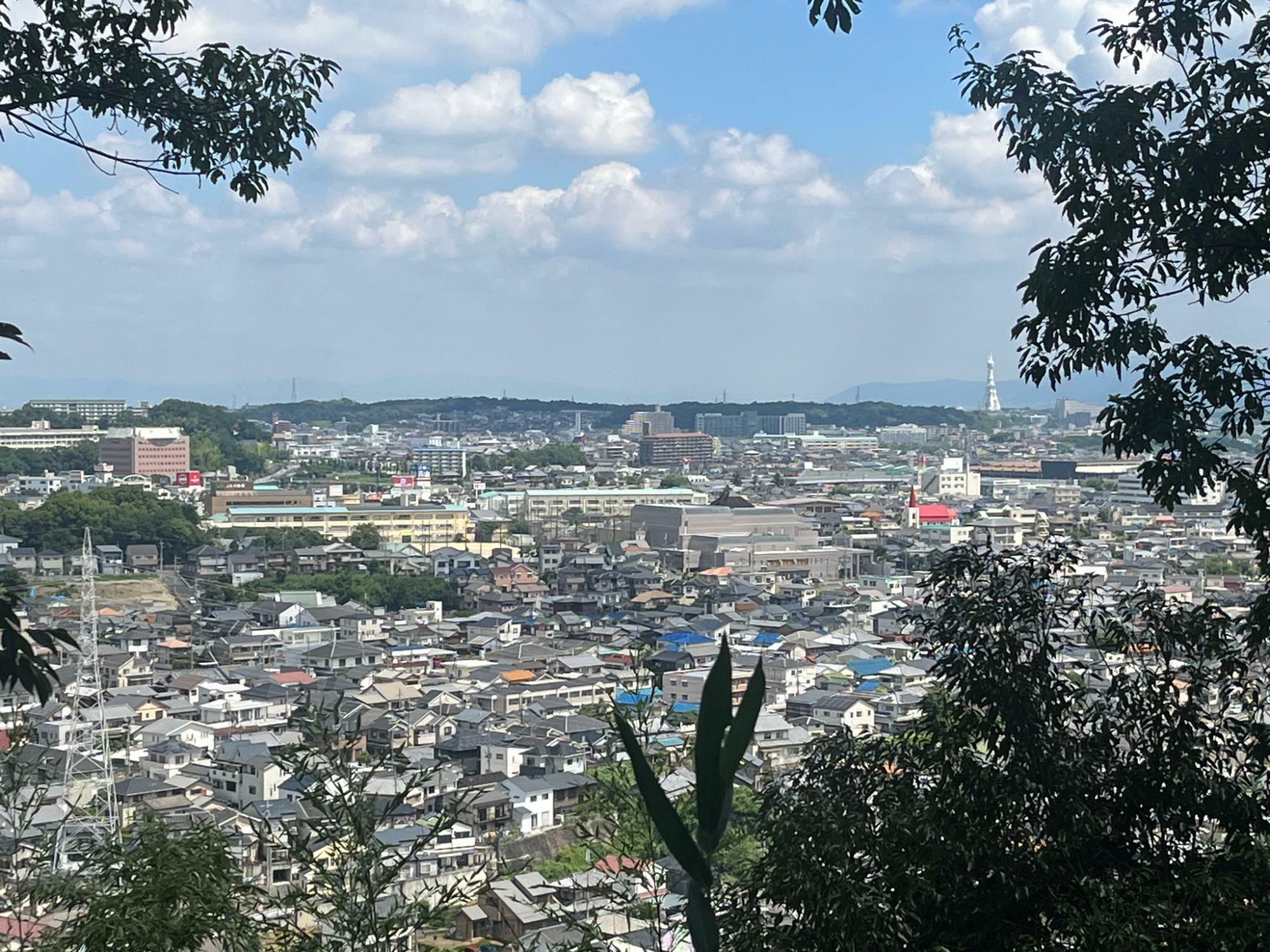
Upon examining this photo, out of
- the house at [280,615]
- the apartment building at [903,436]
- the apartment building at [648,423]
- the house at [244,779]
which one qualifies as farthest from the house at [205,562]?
the apartment building at [903,436]

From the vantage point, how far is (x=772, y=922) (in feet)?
5.51

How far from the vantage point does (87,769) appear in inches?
261

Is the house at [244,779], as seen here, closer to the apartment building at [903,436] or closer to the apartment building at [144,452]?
the apartment building at [144,452]

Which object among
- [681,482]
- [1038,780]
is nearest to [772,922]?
[1038,780]

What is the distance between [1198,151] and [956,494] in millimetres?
26870

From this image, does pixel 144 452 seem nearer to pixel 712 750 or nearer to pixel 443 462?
pixel 443 462

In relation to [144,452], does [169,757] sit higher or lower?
lower

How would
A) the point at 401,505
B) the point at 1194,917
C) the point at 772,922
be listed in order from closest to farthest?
the point at 1194,917 → the point at 772,922 → the point at 401,505

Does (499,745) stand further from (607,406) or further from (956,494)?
(607,406)

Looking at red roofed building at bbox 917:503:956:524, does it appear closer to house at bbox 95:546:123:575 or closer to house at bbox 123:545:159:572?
house at bbox 123:545:159:572

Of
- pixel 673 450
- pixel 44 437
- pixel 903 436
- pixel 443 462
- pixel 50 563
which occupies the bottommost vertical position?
pixel 50 563

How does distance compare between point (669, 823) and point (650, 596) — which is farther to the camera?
point (650, 596)

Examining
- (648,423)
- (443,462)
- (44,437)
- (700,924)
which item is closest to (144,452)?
(44,437)

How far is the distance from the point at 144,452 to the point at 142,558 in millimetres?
9632
